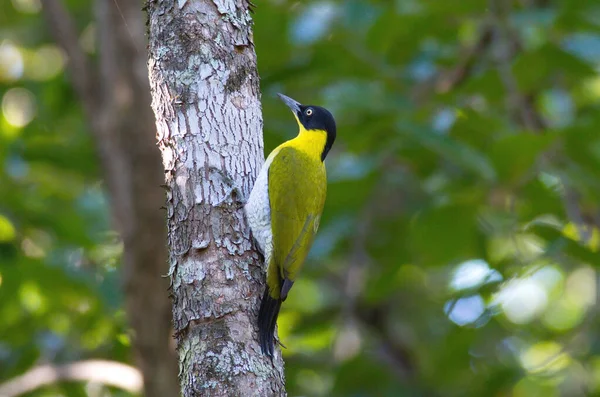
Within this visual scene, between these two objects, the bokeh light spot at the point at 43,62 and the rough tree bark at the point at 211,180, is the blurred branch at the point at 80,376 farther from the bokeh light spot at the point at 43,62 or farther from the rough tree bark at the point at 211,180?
the bokeh light spot at the point at 43,62

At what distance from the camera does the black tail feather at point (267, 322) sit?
295 cm

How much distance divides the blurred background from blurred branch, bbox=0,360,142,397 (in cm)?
10

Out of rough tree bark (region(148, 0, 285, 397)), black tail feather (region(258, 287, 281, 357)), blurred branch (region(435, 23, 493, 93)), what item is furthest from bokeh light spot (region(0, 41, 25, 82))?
black tail feather (region(258, 287, 281, 357))

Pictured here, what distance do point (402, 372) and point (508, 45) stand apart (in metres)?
2.86

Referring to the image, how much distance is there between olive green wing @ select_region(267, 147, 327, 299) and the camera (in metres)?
3.88

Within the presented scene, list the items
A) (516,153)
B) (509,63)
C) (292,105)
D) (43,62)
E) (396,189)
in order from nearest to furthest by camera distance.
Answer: (516,153) < (292,105) < (509,63) < (396,189) < (43,62)

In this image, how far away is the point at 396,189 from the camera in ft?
21.9

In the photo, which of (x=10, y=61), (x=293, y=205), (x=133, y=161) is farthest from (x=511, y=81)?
(x=10, y=61)

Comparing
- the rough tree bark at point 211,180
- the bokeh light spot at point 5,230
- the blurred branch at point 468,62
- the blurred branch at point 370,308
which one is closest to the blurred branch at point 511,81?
the blurred branch at point 468,62

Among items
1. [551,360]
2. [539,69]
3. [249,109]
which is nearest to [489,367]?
[551,360]

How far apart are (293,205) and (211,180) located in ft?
4.10

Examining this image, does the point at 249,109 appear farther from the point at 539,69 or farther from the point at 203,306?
the point at 539,69

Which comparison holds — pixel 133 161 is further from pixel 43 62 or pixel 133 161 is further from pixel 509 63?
pixel 43 62

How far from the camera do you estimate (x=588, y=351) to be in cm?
585
